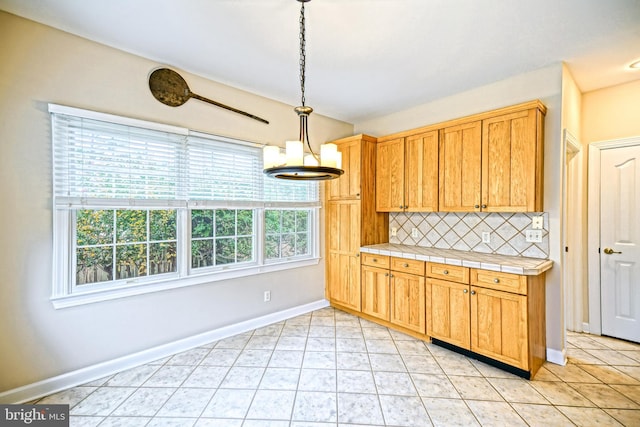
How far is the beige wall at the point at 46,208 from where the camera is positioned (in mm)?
1943

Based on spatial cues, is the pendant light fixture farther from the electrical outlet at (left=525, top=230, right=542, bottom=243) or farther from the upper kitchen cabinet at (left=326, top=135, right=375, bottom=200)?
the electrical outlet at (left=525, top=230, right=542, bottom=243)

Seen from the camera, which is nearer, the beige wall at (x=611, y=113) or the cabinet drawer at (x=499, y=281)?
the cabinet drawer at (x=499, y=281)

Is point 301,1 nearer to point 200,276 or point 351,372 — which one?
point 200,276

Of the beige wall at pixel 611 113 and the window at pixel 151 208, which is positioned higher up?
the beige wall at pixel 611 113

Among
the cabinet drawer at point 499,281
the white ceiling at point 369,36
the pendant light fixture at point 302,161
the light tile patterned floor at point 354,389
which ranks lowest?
the light tile patterned floor at point 354,389

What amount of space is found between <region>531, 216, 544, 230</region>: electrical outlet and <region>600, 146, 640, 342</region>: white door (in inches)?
40.8

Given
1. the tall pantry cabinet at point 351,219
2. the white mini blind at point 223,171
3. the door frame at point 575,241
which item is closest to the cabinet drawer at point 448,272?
the tall pantry cabinet at point 351,219

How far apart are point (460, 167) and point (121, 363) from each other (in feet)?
12.1

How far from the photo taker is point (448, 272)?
8.90 feet

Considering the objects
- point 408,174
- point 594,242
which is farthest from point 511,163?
point 594,242

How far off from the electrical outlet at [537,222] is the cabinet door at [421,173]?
89cm

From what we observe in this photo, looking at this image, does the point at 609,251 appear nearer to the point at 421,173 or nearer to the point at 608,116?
the point at 608,116

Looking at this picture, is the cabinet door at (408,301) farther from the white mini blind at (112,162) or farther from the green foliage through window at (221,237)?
the white mini blind at (112,162)

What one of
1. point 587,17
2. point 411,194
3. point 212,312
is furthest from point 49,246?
point 587,17
